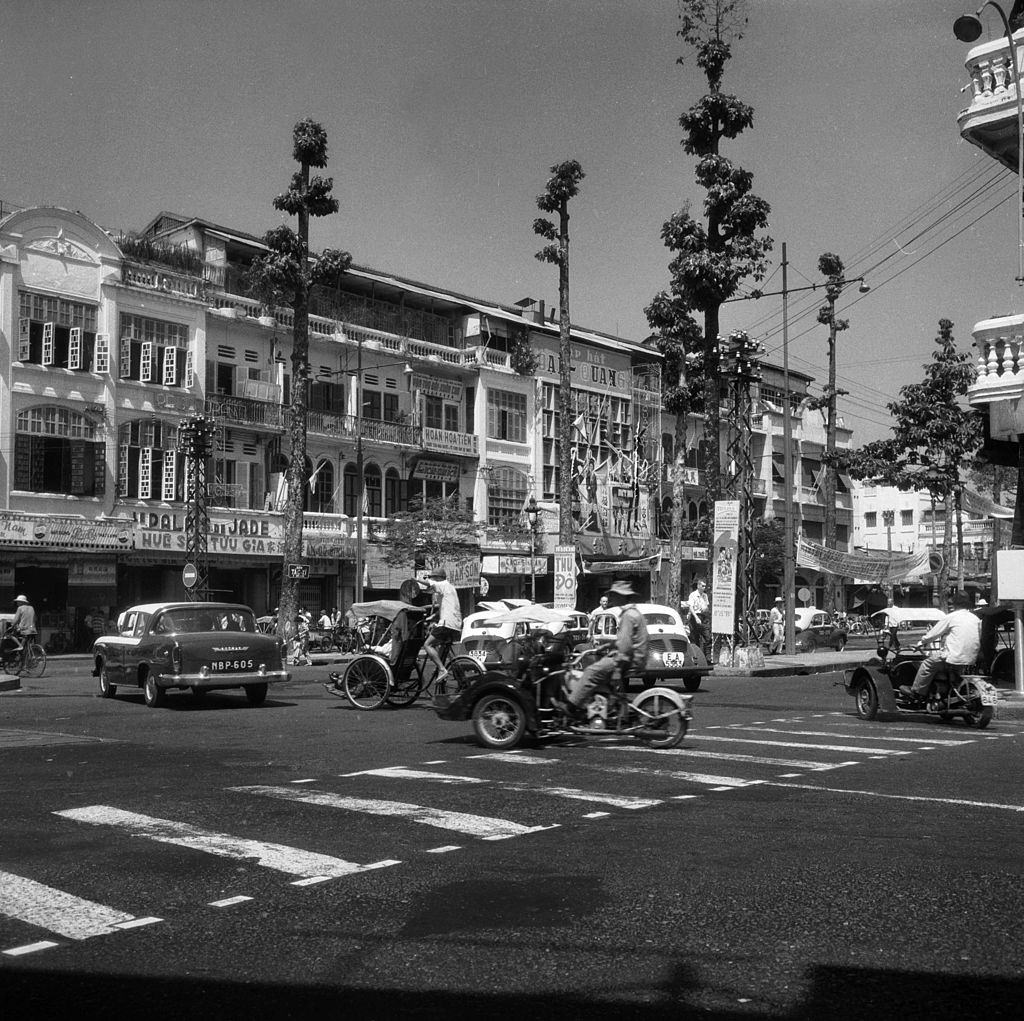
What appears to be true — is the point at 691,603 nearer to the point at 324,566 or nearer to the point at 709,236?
the point at 709,236

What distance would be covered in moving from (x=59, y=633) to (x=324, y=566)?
10.9 metres

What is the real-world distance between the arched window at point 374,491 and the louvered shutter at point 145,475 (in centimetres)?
1014

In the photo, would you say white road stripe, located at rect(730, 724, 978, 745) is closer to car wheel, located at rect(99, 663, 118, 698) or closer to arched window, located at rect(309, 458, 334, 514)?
car wheel, located at rect(99, 663, 118, 698)

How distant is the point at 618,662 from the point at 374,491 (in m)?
36.2

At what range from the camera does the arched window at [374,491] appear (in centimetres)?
4797

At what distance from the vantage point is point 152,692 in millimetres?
18078

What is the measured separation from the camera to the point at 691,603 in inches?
1275

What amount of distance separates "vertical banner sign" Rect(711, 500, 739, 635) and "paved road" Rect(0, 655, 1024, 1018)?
51.7 feet

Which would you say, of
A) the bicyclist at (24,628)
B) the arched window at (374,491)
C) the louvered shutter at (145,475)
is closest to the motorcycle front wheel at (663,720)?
the bicyclist at (24,628)

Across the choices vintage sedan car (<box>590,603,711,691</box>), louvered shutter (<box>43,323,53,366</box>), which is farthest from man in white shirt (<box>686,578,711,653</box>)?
louvered shutter (<box>43,323,53,366</box>)

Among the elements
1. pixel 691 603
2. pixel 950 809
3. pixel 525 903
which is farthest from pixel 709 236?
pixel 525 903

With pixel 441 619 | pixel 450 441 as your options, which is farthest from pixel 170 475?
pixel 441 619

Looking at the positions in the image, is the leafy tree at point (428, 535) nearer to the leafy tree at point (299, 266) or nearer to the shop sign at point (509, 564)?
the shop sign at point (509, 564)

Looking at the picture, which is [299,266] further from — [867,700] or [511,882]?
[511,882]
